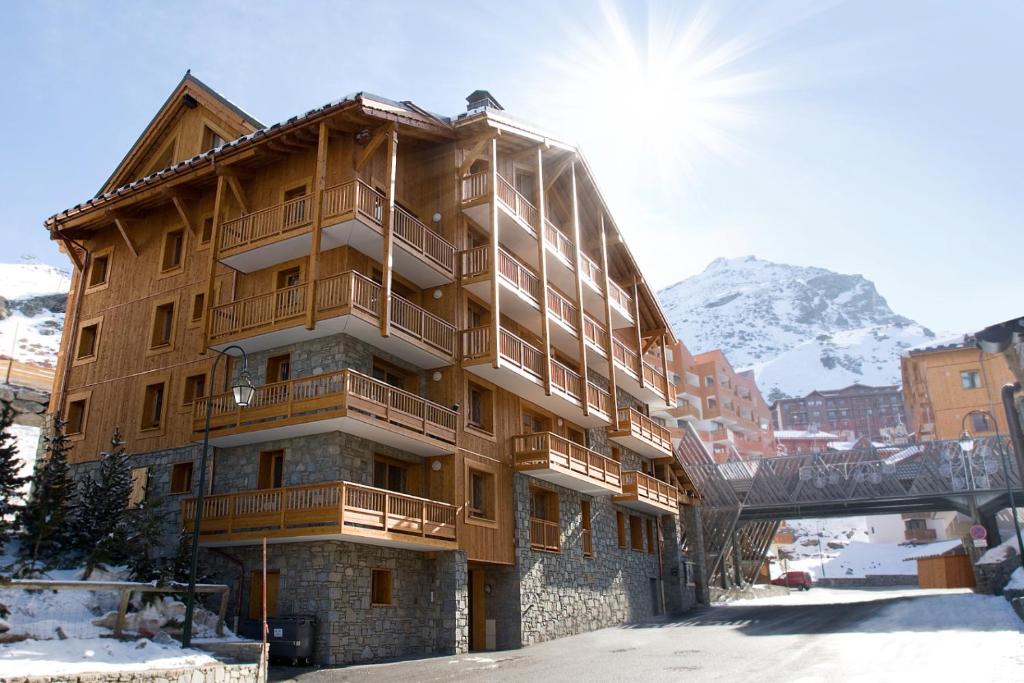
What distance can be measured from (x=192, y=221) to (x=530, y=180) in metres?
12.4

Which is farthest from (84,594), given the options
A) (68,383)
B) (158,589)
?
(68,383)

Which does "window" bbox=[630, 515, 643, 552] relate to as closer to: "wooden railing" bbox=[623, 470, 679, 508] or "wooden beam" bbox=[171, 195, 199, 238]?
"wooden railing" bbox=[623, 470, 679, 508]

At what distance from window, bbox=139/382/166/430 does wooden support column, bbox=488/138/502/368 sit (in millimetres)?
10408

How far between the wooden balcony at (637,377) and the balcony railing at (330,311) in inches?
402

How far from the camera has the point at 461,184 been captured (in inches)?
1014

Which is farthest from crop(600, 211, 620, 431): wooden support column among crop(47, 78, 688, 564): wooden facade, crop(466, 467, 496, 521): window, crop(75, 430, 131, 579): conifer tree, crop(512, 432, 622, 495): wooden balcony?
crop(75, 430, 131, 579): conifer tree

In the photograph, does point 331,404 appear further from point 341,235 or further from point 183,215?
point 183,215

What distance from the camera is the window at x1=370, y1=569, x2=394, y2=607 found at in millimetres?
20609

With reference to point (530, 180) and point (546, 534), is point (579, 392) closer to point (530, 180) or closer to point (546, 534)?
point (546, 534)

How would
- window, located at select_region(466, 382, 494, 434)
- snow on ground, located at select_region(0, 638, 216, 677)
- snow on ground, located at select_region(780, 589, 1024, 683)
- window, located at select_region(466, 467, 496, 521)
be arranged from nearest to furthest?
snow on ground, located at select_region(0, 638, 216, 677) → snow on ground, located at select_region(780, 589, 1024, 683) → window, located at select_region(466, 467, 496, 521) → window, located at select_region(466, 382, 494, 434)

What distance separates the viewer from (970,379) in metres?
61.4

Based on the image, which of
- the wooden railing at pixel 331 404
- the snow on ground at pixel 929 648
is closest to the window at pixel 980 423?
the snow on ground at pixel 929 648

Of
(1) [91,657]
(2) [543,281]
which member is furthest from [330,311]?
(1) [91,657]

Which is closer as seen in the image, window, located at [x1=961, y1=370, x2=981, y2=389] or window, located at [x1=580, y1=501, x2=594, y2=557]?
window, located at [x1=580, y1=501, x2=594, y2=557]
